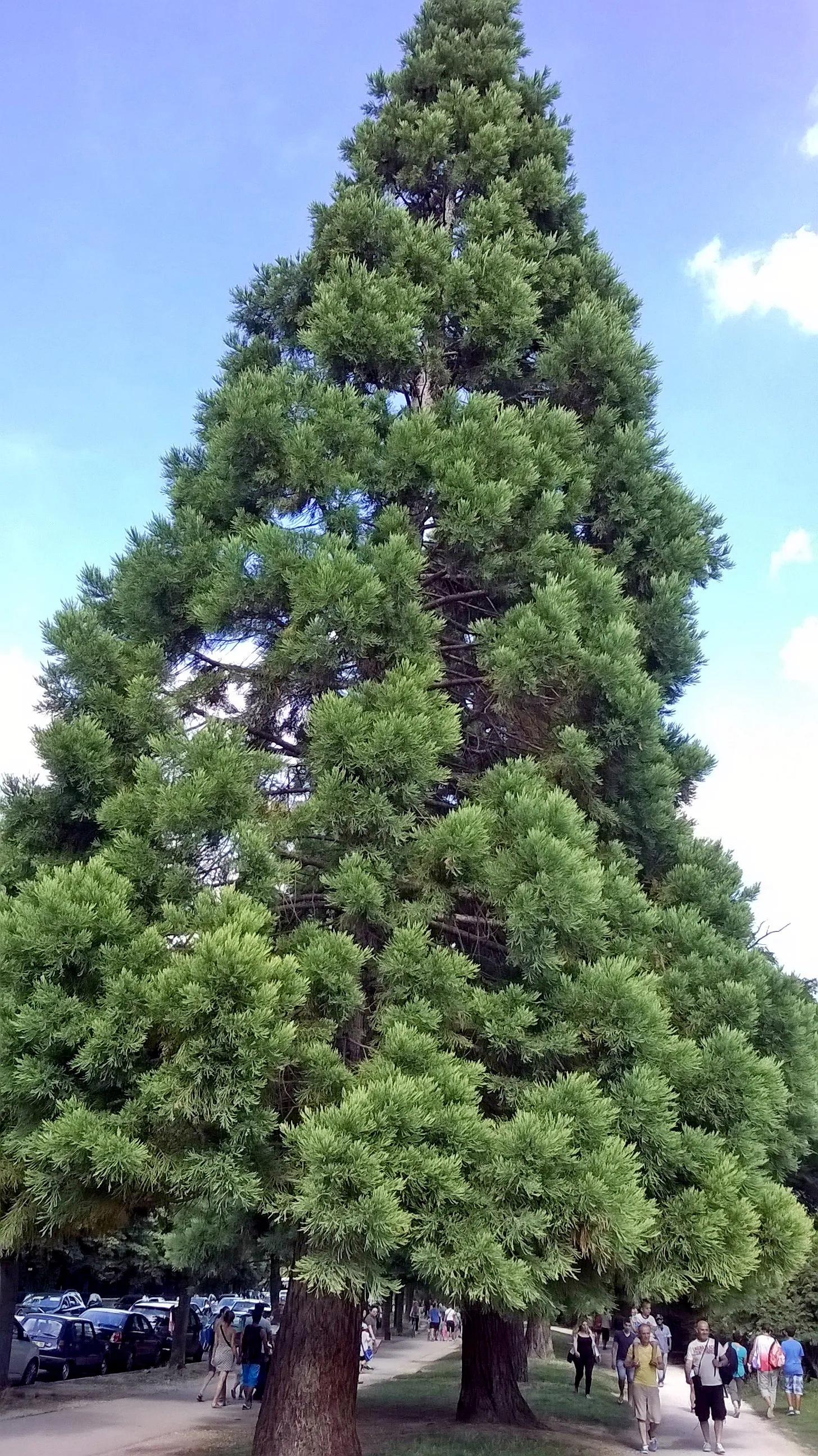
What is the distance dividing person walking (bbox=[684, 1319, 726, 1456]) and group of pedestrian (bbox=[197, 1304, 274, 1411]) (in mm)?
6171

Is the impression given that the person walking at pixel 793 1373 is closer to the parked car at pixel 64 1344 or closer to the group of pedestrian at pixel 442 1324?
the parked car at pixel 64 1344

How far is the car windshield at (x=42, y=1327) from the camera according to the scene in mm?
18953

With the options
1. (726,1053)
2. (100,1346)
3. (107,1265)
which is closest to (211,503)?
(726,1053)

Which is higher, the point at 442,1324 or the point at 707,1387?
the point at 707,1387

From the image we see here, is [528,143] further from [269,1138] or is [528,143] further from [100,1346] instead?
[100,1346]

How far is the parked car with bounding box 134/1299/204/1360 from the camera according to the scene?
24.4m

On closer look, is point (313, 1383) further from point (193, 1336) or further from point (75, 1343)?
Answer: point (193, 1336)

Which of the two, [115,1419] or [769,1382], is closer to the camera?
[115,1419]

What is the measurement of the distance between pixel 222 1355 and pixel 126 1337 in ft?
24.7

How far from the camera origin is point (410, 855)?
7.52 metres

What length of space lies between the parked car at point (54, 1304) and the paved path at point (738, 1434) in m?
13.1

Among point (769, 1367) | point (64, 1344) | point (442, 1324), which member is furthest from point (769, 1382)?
point (442, 1324)

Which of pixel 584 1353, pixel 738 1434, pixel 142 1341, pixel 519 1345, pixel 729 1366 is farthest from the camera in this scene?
pixel 142 1341

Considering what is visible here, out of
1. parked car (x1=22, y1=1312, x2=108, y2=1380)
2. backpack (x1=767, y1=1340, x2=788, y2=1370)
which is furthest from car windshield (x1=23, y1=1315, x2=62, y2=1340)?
backpack (x1=767, y1=1340, x2=788, y2=1370)
